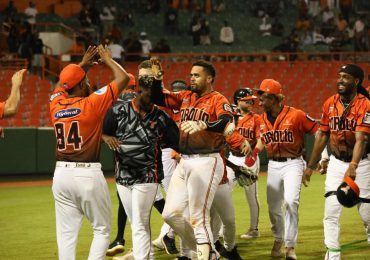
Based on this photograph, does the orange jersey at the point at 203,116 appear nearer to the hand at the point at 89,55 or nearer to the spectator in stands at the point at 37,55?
the hand at the point at 89,55

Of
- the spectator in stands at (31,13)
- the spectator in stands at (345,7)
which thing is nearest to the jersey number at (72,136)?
the spectator in stands at (31,13)

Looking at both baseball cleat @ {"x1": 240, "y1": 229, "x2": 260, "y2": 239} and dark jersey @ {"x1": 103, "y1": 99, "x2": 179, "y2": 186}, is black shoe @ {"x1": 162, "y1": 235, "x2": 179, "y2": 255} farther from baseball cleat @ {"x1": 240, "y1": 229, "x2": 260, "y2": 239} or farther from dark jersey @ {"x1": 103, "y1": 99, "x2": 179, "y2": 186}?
dark jersey @ {"x1": 103, "y1": 99, "x2": 179, "y2": 186}

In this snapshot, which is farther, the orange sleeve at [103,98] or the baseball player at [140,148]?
the baseball player at [140,148]

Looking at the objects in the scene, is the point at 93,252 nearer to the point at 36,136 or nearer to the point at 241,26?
the point at 36,136

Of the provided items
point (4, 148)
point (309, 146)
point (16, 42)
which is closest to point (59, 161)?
point (4, 148)

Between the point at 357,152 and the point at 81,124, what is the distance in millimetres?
2750

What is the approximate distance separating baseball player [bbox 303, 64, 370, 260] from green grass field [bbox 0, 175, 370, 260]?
1197mm

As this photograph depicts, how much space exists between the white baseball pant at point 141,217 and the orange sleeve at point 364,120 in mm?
2151

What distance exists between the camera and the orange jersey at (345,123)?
26.1 feet

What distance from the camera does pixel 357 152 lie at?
7.76m

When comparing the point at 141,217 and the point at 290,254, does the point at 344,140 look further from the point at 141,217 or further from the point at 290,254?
the point at 141,217

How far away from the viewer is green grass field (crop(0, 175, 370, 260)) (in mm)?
9398

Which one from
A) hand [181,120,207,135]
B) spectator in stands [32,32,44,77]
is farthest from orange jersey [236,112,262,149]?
spectator in stands [32,32,44,77]

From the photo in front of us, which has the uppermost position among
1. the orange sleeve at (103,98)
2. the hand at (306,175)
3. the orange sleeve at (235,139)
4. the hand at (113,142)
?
the orange sleeve at (103,98)
